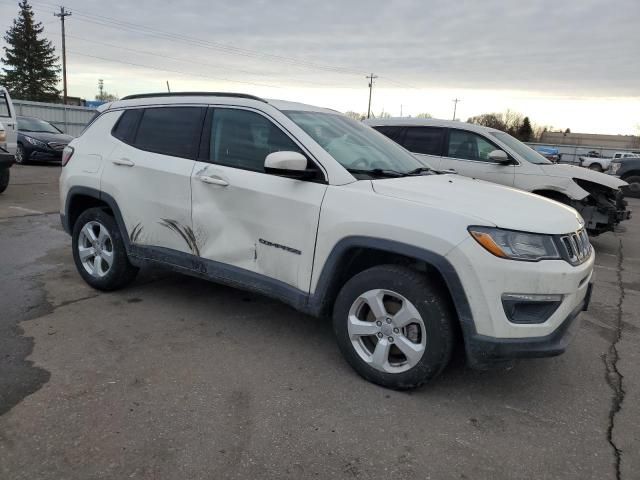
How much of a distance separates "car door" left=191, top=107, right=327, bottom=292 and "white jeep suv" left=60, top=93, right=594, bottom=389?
0.01 m

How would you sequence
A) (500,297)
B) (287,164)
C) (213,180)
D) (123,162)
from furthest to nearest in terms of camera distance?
1. (123,162)
2. (213,180)
3. (287,164)
4. (500,297)

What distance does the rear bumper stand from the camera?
286cm

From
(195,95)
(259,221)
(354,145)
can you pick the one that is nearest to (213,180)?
(259,221)

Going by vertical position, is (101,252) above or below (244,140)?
below

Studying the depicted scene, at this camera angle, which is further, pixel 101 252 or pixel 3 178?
pixel 3 178

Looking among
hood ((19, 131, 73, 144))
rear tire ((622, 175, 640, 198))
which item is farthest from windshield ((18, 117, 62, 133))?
rear tire ((622, 175, 640, 198))

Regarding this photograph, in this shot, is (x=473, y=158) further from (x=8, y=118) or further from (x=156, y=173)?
(x=8, y=118)

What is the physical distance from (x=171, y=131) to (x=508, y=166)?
5.61 meters

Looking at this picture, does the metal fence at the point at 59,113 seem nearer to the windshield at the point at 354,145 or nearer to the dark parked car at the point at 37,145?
the dark parked car at the point at 37,145

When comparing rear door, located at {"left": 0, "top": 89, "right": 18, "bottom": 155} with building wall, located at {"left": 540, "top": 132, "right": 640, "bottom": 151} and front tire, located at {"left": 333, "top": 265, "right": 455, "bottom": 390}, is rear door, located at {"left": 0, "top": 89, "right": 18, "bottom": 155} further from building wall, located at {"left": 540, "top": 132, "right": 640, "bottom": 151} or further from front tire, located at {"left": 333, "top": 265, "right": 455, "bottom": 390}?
building wall, located at {"left": 540, "top": 132, "right": 640, "bottom": 151}

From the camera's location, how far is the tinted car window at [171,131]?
415cm

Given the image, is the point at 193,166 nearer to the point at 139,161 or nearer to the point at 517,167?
the point at 139,161

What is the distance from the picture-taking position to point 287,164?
129 inches

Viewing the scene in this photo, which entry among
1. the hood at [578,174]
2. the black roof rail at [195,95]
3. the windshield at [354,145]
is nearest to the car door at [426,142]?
the hood at [578,174]
